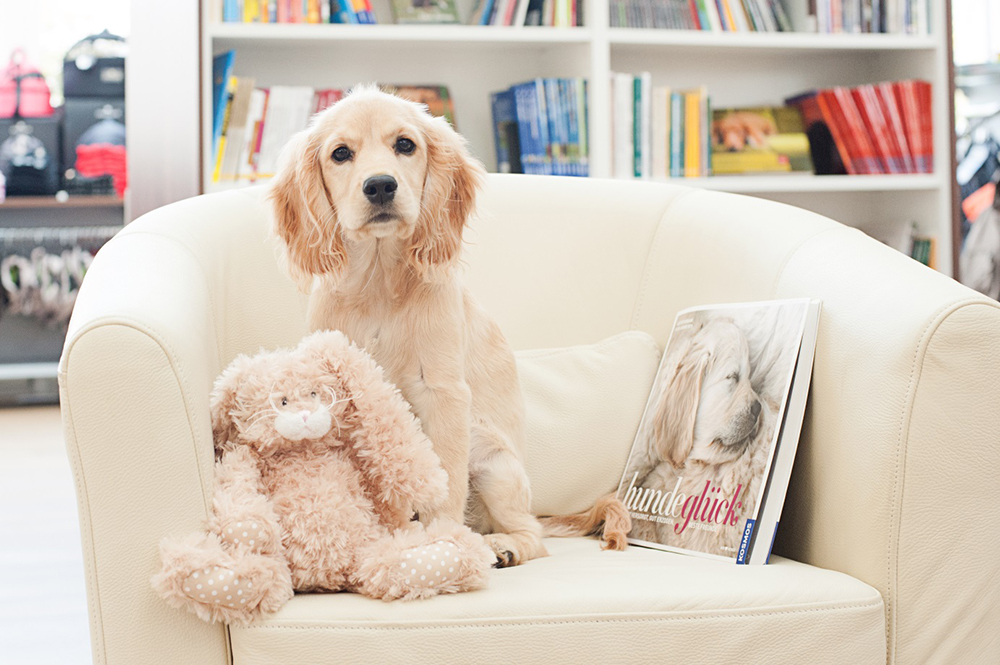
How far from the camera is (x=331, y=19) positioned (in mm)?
2814

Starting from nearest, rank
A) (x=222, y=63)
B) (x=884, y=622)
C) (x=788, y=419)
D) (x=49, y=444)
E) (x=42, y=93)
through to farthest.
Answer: (x=884, y=622)
(x=788, y=419)
(x=222, y=63)
(x=49, y=444)
(x=42, y=93)

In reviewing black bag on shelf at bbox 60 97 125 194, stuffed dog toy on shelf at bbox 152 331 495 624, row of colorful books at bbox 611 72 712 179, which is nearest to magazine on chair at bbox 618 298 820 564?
stuffed dog toy on shelf at bbox 152 331 495 624

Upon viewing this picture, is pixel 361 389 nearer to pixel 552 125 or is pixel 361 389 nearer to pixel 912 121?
pixel 552 125

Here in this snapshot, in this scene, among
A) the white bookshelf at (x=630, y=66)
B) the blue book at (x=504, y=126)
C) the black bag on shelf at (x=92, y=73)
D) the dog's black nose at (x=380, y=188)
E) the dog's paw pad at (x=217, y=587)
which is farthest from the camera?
the black bag on shelf at (x=92, y=73)

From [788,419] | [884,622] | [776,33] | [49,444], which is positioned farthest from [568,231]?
[49,444]

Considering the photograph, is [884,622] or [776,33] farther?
[776,33]

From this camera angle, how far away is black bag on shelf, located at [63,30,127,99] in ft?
16.7

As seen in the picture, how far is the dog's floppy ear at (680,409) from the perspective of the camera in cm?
153

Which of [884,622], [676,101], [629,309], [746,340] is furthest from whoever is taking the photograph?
[676,101]

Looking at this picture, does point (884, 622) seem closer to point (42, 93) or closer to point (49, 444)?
point (49, 444)

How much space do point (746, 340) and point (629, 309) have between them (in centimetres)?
41

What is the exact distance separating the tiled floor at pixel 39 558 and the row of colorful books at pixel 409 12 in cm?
163

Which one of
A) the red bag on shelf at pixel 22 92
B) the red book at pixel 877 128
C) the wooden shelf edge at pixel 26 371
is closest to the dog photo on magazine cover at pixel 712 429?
the red book at pixel 877 128

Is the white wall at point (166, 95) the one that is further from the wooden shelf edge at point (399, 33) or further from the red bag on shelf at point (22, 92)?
the red bag on shelf at point (22, 92)
